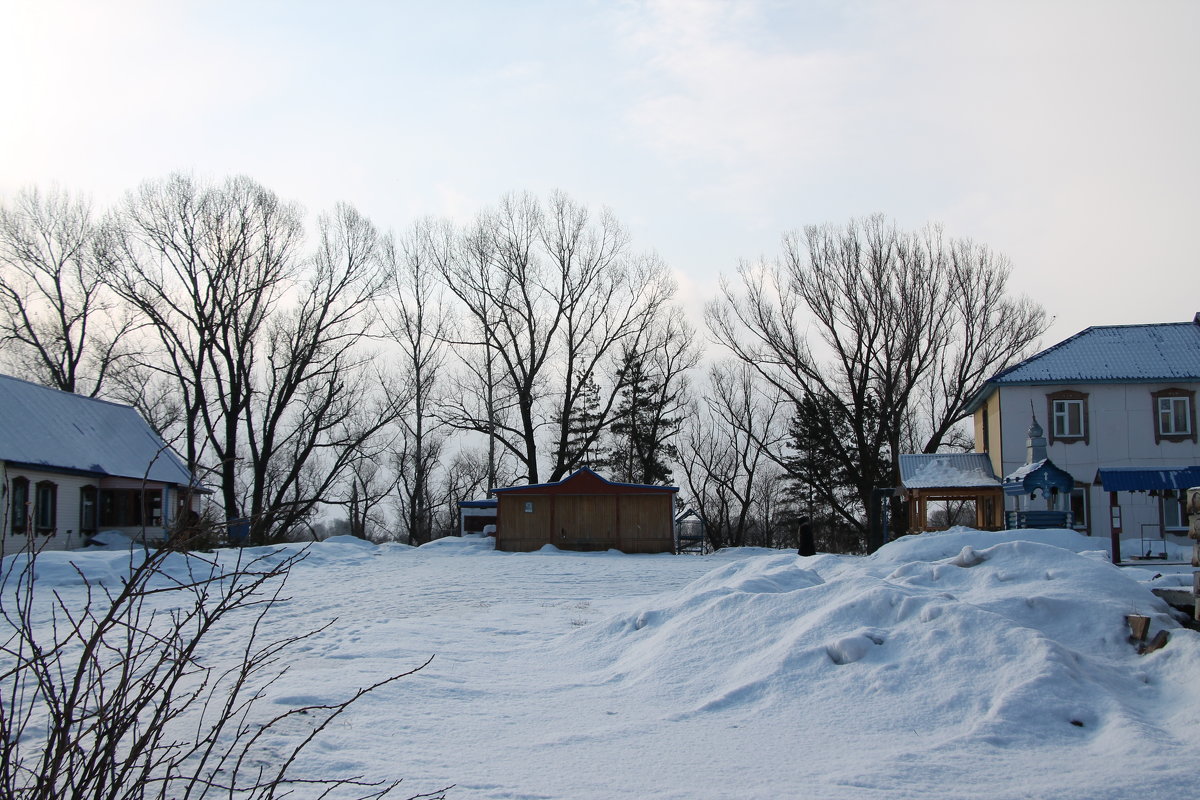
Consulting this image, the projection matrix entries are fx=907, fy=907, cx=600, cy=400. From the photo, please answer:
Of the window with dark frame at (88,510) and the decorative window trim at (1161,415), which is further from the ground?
the decorative window trim at (1161,415)

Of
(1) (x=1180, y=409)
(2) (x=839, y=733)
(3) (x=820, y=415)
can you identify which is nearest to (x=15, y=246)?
(3) (x=820, y=415)

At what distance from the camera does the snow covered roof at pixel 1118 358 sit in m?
28.8

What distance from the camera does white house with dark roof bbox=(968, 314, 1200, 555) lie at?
1100 inches

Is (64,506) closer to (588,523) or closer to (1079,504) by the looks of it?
(588,523)

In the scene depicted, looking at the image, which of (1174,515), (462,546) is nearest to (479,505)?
(462,546)

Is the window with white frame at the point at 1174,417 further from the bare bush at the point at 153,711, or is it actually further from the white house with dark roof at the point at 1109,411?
the bare bush at the point at 153,711

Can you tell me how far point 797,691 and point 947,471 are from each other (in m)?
25.3

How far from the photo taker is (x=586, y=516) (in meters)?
31.7

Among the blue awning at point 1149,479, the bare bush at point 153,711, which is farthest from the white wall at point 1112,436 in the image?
the bare bush at point 153,711

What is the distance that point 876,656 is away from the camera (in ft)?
27.6

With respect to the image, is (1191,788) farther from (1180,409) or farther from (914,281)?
(914,281)

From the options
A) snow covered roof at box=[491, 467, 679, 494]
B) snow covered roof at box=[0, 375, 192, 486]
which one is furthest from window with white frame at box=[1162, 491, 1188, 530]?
snow covered roof at box=[0, 375, 192, 486]

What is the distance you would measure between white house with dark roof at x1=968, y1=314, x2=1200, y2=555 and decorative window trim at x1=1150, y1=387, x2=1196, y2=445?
0.03 m

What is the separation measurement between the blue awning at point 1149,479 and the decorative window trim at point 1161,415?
1493 cm
